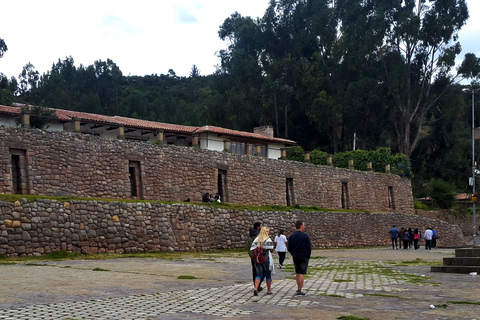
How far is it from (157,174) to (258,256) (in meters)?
19.2

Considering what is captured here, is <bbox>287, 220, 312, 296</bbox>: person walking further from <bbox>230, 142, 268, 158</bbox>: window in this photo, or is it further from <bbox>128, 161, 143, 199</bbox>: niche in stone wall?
<bbox>230, 142, 268, 158</bbox>: window

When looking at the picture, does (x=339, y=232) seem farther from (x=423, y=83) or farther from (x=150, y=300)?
(x=150, y=300)

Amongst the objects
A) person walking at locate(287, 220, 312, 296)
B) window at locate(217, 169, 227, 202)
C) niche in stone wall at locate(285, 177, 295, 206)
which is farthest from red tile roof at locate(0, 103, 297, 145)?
person walking at locate(287, 220, 312, 296)

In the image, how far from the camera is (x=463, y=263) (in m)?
15.6

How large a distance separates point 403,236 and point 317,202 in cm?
698

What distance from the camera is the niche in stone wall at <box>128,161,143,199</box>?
2828 centimetres

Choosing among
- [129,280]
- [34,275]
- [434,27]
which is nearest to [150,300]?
[129,280]

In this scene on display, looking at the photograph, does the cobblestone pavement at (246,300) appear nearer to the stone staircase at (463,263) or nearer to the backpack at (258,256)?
the backpack at (258,256)

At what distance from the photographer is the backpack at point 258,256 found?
10.3 metres

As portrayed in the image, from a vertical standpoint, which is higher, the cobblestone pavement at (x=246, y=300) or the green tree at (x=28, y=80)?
the green tree at (x=28, y=80)

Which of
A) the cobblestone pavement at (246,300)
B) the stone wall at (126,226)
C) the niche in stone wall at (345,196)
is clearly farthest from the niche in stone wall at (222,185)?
the cobblestone pavement at (246,300)

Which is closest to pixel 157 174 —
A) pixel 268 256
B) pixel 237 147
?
pixel 237 147

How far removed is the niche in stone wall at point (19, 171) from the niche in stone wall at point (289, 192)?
17611 millimetres

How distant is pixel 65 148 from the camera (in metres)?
25.2
